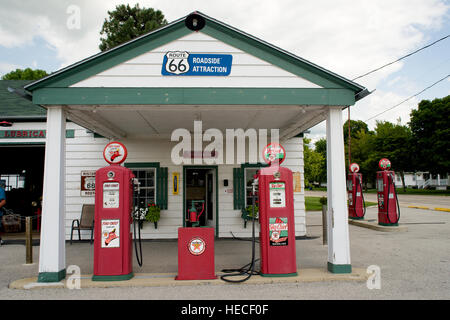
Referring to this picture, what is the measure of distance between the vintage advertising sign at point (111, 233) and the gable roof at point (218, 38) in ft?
7.57

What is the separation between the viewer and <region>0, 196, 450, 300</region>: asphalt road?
4824 mm

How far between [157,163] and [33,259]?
12.7 ft

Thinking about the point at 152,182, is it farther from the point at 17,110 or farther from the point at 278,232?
the point at 278,232

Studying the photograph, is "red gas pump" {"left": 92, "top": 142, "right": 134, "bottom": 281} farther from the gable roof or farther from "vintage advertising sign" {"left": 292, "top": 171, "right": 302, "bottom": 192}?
"vintage advertising sign" {"left": 292, "top": 171, "right": 302, "bottom": 192}

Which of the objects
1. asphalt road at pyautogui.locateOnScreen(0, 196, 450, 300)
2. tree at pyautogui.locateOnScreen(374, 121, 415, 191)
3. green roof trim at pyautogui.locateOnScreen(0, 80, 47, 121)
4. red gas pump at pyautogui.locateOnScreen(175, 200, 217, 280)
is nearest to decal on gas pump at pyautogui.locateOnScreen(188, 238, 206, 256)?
red gas pump at pyautogui.locateOnScreen(175, 200, 217, 280)

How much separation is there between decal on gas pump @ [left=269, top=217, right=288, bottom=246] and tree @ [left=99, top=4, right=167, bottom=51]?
24.8 metres

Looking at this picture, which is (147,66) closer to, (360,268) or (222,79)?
(222,79)

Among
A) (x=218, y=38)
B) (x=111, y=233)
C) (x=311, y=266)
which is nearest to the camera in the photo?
(x=111, y=233)

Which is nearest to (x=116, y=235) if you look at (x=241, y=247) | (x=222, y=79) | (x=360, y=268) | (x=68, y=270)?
(x=68, y=270)

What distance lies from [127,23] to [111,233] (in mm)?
25500

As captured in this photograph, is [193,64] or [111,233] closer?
[111,233]

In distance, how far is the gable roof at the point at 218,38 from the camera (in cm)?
558

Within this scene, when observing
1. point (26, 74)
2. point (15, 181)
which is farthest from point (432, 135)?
point (26, 74)

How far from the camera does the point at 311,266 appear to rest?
641 cm
